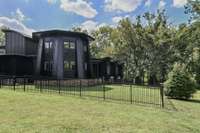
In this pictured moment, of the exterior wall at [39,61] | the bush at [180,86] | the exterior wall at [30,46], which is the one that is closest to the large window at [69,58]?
the exterior wall at [39,61]

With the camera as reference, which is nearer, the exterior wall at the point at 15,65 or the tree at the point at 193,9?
the tree at the point at 193,9

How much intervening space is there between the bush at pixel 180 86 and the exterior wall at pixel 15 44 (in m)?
20.4

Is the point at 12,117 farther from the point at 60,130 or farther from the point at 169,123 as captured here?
the point at 169,123

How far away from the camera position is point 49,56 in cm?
2788

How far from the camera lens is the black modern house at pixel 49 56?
27422 millimetres

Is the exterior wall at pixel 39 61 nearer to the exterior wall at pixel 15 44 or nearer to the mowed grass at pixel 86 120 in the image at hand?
the exterior wall at pixel 15 44

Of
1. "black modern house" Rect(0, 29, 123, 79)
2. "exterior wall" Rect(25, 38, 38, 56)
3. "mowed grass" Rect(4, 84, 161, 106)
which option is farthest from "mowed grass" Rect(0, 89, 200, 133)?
"exterior wall" Rect(25, 38, 38, 56)

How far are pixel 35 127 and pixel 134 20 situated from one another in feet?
94.2

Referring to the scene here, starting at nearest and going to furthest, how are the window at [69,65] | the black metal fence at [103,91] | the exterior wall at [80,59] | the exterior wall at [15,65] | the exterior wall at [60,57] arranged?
the black metal fence at [103,91], the exterior wall at [60,57], the window at [69,65], the exterior wall at [15,65], the exterior wall at [80,59]

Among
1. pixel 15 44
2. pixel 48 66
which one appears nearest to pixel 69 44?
pixel 48 66

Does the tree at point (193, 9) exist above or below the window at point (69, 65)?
above

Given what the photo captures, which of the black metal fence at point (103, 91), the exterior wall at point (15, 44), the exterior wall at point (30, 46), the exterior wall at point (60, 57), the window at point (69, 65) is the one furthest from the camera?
the exterior wall at point (30, 46)

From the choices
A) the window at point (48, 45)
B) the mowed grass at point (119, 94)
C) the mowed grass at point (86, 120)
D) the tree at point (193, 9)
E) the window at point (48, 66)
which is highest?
the tree at point (193, 9)

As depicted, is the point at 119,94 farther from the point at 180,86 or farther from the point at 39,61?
the point at 39,61
